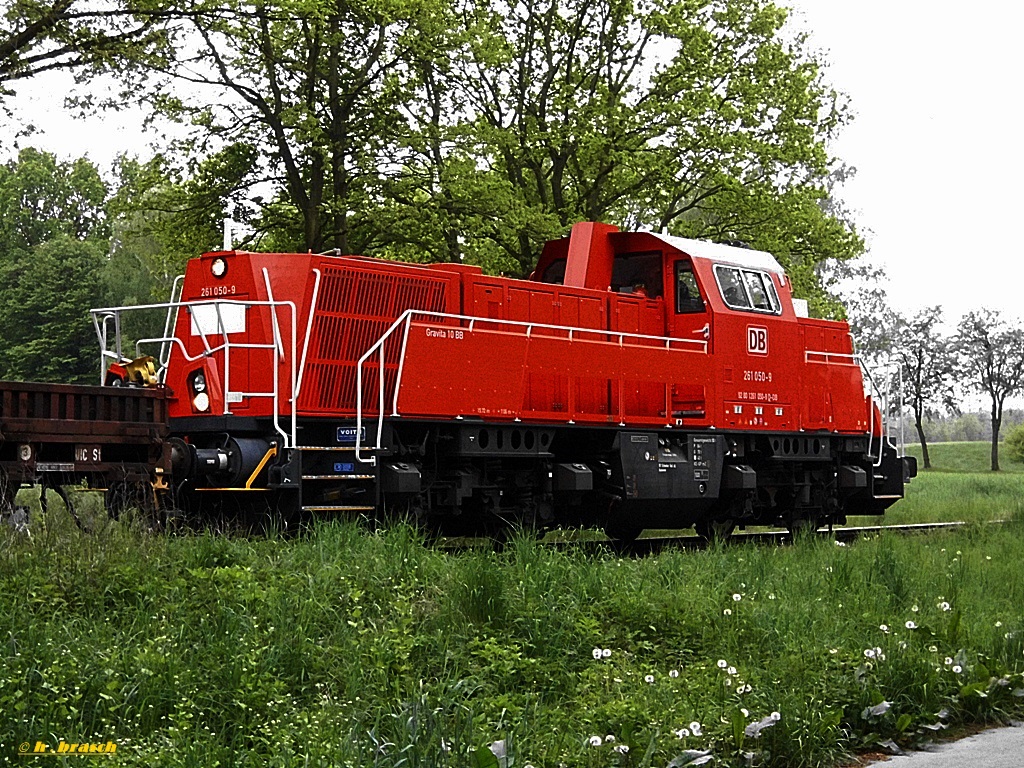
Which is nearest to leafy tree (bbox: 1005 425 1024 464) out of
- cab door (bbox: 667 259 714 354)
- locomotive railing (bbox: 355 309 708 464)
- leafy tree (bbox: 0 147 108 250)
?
leafy tree (bbox: 0 147 108 250)

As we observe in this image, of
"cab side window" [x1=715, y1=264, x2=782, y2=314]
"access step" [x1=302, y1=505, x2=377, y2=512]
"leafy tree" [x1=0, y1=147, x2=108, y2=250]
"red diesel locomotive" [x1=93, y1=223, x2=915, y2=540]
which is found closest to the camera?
"access step" [x1=302, y1=505, x2=377, y2=512]

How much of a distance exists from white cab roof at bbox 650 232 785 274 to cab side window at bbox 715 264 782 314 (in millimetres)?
102

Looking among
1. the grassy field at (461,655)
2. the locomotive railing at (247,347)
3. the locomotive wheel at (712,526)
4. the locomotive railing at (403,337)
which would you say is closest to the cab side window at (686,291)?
the locomotive railing at (403,337)

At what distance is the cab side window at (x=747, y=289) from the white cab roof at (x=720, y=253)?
0.10 meters

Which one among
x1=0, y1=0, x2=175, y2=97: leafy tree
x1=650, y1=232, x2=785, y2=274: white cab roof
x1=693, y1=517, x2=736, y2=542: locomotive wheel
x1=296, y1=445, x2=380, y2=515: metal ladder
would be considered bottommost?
x1=693, y1=517, x2=736, y2=542: locomotive wheel

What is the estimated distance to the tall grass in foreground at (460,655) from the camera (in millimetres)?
6398

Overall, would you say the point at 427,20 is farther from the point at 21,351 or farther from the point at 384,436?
the point at 21,351

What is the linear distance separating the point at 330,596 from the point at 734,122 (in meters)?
20.8

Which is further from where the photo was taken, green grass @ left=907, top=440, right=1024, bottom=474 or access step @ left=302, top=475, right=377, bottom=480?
green grass @ left=907, top=440, right=1024, bottom=474

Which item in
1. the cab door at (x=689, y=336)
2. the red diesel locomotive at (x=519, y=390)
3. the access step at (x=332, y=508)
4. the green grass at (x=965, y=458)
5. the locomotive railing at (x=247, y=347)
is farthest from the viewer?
the green grass at (x=965, y=458)

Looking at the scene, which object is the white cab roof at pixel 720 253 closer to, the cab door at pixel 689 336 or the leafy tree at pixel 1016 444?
the cab door at pixel 689 336

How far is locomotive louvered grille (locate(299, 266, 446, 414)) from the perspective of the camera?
12789 millimetres

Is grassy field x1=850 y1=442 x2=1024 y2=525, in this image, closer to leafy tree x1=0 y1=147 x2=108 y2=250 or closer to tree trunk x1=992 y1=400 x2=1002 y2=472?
tree trunk x1=992 y1=400 x2=1002 y2=472

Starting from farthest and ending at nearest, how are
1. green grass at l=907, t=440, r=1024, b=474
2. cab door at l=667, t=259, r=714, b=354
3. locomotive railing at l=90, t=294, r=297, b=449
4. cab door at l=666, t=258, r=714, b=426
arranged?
green grass at l=907, t=440, r=1024, b=474 < cab door at l=667, t=259, r=714, b=354 < cab door at l=666, t=258, r=714, b=426 < locomotive railing at l=90, t=294, r=297, b=449
